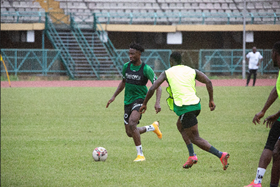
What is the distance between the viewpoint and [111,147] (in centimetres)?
892

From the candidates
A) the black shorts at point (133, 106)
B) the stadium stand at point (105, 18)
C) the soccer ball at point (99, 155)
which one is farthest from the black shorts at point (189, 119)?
the stadium stand at point (105, 18)

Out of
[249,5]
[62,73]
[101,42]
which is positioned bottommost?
[62,73]

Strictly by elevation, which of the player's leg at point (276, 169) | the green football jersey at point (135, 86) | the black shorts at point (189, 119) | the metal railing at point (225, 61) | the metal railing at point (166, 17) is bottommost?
the metal railing at point (225, 61)

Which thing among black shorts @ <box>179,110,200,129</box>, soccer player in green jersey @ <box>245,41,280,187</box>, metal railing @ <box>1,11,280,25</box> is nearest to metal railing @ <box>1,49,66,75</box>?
metal railing @ <box>1,11,280,25</box>

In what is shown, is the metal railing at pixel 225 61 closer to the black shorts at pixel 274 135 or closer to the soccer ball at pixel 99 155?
the soccer ball at pixel 99 155

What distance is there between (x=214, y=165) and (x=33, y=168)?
2822mm

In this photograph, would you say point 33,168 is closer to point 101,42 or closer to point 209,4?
point 101,42

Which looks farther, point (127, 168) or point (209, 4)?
point (209, 4)

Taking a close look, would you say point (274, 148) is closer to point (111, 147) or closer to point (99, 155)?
point (99, 155)

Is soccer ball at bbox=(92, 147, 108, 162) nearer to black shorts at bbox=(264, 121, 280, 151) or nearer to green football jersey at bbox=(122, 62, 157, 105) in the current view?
green football jersey at bbox=(122, 62, 157, 105)

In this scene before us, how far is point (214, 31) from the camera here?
108ft

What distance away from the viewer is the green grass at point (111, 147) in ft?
21.2

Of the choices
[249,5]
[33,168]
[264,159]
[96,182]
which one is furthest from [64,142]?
[249,5]

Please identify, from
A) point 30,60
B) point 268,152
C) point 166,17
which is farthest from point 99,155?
point 166,17
